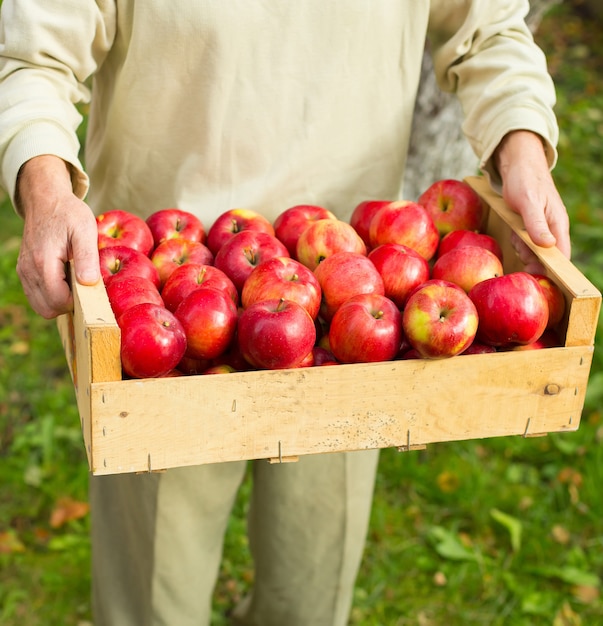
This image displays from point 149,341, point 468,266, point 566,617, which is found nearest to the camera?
point 149,341

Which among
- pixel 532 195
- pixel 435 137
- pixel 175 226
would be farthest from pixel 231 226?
pixel 435 137

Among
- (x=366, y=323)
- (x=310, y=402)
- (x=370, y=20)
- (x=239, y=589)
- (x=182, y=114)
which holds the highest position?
(x=370, y=20)

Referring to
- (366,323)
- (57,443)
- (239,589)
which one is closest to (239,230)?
(366,323)

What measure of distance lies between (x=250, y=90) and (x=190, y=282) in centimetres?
54

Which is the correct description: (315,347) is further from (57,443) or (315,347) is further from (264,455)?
(57,443)

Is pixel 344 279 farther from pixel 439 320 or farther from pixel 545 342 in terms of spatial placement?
pixel 545 342

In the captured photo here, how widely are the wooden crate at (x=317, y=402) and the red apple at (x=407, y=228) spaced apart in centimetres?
30

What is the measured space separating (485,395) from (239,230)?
2.20 feet

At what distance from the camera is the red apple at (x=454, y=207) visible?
2094 millimetres

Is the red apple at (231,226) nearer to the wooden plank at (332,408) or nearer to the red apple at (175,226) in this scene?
the red apple at (175,226)

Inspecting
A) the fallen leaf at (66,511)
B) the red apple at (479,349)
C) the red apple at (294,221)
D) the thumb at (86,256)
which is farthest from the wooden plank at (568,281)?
the fallen leaf at (66,511)

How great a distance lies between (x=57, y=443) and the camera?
11.4 feet

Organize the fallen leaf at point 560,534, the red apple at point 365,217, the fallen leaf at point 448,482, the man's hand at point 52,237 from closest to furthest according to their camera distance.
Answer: the man's hand at point 52,237
the red apple at point 365,217
the fallen leaf at point 560,534
the fallen leaf at point 448,482

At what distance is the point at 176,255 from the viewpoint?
1.88m
